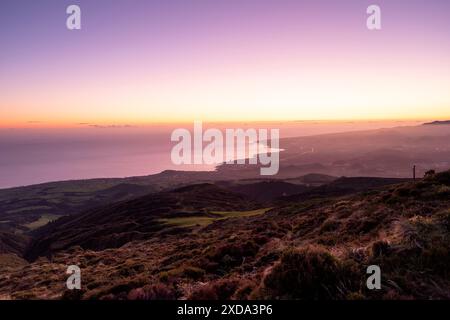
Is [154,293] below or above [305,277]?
below

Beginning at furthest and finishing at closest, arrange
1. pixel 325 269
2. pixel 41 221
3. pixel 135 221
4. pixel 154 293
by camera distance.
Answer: pixel 41 221
pixel 135 221
pixel 154 293
pixel 325 269

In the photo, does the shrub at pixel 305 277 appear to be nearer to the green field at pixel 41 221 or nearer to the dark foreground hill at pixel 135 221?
the dark foreground hill at pixel 135 221

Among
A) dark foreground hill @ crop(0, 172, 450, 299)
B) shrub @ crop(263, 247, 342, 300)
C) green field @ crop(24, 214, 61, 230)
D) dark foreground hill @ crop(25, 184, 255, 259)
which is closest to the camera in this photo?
shrub @ crop(263, 247, 342, 300)

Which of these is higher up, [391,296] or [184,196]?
[391,296]

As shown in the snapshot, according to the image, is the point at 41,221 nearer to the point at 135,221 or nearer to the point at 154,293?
the point at 135,221

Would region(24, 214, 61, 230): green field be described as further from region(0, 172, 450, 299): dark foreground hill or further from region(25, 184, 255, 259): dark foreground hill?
region(0, 172, 450, 299): dark foreground hill

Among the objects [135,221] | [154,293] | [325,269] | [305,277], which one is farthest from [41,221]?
[325,269]

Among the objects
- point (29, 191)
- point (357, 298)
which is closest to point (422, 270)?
point (357, 298)

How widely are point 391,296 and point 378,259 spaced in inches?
81.8

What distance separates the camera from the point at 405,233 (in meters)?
9.24

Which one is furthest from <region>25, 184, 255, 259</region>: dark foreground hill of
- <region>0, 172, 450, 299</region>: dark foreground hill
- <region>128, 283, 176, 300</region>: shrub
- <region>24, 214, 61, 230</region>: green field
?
<region>128, 283, 176, 300</region>: shrub

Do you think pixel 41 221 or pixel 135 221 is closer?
pixel 135 221

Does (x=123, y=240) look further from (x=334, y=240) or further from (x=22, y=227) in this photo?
(x=22, y=227)

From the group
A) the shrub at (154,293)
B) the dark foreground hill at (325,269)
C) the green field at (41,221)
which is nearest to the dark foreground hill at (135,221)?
the green field at (41,221)
